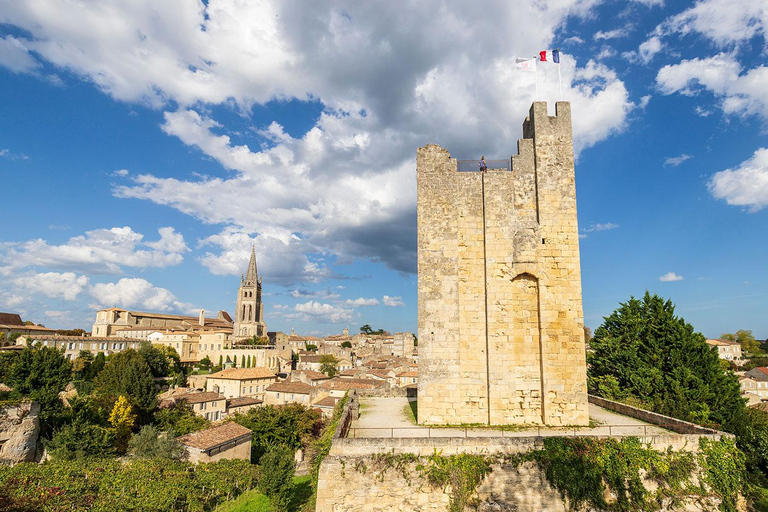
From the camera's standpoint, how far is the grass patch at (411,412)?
1500 centimetres

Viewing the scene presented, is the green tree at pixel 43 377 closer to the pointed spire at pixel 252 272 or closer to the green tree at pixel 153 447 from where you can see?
the green tree at pixel 153 447

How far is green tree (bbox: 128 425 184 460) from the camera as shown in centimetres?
3278

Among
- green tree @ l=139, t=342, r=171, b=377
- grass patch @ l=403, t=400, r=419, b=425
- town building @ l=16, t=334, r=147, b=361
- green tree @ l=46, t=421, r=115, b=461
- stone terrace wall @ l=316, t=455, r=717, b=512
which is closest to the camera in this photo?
stone terrace wall @ l=316, t=455, r=717, b=512

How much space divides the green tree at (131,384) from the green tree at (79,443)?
40.1ft

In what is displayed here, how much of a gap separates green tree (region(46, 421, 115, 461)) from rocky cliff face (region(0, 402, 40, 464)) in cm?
138

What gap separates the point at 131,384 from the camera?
47312mm

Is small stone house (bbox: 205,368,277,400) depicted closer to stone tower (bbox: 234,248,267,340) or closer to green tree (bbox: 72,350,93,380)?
green tree (bbox: 72,350,93,380)

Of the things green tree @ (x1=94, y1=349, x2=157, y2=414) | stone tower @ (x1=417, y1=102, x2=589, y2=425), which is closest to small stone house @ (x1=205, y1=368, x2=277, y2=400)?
green tree @ (x1=94, y1=349, x2=157, y2=414)

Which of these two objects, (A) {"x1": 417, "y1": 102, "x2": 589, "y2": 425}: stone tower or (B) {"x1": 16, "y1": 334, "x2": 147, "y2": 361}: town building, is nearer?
(A) {"x1": 417, "y1": 102, "x2": 589, "y2": 425}: stone tower

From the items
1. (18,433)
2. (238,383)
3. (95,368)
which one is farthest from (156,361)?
(18,433)

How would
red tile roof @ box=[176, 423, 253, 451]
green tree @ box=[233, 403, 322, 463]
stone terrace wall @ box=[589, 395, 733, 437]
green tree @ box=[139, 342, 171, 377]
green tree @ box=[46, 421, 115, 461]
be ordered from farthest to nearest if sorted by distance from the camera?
green tree @ box=[139, 342, 171, 377], green tree @ box=[233, 403, 322, 463], red tile roof @ box=[176, 423, 253, 451], green tree @ box=[46, 421, 115, 461], stone terrace wall @ box=[589, 395, 733, 437]

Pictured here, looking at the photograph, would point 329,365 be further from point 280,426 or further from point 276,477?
point 276,477

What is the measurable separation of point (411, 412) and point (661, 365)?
19155mm

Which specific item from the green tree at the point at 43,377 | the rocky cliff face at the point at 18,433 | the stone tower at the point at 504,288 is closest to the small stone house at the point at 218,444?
the rocky cliff face at the point at 18,433
